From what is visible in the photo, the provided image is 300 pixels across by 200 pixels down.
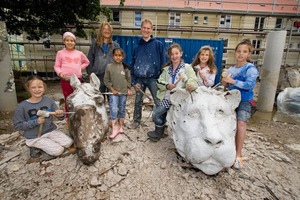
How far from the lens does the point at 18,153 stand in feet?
10.7

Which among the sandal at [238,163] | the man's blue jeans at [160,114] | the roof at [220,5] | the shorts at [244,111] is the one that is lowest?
the sandal at [238,163]

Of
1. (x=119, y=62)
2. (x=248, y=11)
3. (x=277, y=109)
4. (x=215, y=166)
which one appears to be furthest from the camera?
(x=248, y=11)

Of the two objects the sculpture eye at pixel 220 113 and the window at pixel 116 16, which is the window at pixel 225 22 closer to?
the window at pixel 116 16

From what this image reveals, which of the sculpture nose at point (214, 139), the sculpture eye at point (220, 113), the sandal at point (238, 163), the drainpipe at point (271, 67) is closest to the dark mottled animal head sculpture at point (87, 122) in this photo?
the sculpture nose at point (214, 139)

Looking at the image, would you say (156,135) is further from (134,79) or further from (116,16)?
(116,16)

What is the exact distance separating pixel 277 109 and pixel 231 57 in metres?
10.5

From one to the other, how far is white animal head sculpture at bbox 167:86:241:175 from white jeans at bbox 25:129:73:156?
1630 mm

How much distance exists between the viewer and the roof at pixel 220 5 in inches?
603

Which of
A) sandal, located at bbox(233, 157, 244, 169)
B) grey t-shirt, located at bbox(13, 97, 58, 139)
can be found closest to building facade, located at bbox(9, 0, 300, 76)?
grey t-shirt, located at bbox(13, 97, 58, 139)

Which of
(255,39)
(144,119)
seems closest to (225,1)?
(255,39)

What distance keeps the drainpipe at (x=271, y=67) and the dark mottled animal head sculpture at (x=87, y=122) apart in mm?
5428

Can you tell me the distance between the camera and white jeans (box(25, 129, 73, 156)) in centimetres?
296

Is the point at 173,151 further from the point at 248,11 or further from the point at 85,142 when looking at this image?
the point at 248,11

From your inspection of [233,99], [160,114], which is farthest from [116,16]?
[233,99]
